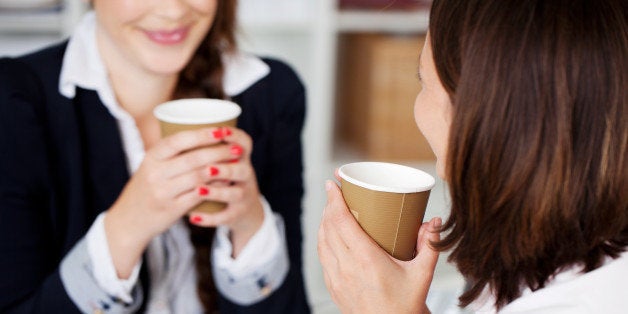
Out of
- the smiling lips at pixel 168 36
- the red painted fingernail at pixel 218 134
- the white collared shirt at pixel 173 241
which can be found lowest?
the white collared shirt at pixel 173 241

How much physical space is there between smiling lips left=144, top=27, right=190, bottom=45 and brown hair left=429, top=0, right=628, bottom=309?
58 cm

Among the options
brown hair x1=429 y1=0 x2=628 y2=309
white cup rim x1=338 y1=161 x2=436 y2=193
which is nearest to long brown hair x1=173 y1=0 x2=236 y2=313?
white cup rim x1=338 y1=161 x2=436 y2=193

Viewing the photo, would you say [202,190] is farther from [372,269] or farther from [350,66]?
[350,66]

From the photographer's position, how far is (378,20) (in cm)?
229

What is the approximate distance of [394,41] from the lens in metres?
2.26

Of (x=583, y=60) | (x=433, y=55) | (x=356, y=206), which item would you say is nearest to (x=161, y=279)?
(x=356, y=206)

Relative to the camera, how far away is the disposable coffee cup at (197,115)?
39.3 inches

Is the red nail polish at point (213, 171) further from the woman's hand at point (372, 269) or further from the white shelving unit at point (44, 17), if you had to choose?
the white shelving unit at point (44, 17)

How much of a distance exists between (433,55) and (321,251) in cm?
29

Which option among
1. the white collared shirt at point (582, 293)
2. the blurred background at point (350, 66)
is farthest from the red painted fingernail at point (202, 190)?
the blurred background at point (350, 66)

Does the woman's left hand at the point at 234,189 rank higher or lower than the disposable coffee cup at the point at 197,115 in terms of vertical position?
lower

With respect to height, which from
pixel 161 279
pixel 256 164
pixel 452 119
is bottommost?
pixel 161 279

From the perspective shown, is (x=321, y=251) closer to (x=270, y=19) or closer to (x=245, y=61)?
(x=245, y=61)

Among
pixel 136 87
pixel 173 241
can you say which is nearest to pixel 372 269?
pixel 173 241
